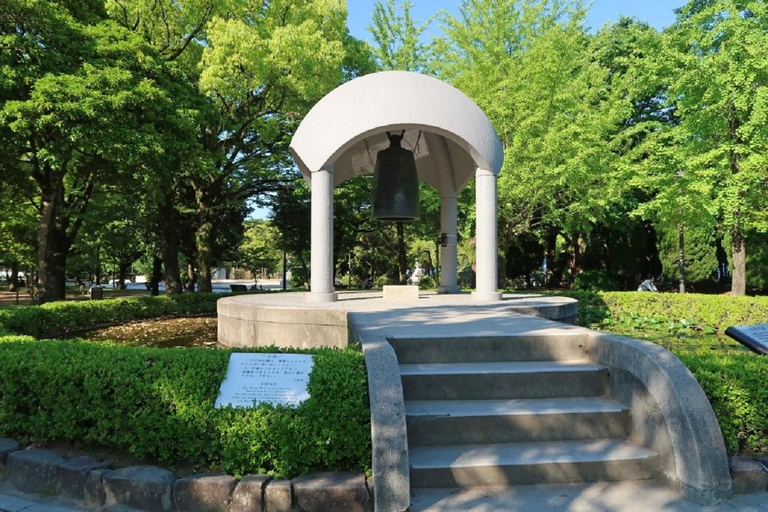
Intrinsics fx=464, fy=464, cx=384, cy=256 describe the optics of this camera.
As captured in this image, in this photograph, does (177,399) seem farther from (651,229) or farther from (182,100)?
(651,229)

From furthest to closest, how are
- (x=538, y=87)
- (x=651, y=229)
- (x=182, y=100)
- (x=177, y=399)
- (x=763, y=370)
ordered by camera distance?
(x=651, y=229) < (x=538, y=87) < (x=182, y=100) < (x=763, y=370) < (x=177, y=399)

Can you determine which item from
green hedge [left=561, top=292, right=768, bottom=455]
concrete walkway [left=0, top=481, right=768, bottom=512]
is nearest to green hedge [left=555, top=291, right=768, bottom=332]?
green hedge [left=561, top=292, right=768, bottom=455]

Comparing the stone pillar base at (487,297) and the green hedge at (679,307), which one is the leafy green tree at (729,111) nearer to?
the green hedge at (679,307)

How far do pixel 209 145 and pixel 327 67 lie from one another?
5344 millimetres

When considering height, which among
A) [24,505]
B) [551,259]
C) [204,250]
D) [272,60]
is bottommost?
[24,505]

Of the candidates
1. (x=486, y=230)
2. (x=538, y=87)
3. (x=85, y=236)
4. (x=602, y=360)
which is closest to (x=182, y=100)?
(x=486, y=230)

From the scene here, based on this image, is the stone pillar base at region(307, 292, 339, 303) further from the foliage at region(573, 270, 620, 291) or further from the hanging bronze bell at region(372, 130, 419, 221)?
the foliage at region(573, 270, 620, 291)

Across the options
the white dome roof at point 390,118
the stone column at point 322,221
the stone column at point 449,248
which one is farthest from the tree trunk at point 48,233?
the stone column at point 449,248

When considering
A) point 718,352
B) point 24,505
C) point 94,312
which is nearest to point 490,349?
point 24,505

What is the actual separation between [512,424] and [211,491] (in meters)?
2.39

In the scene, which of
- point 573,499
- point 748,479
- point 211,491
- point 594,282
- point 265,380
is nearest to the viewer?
point 211,491

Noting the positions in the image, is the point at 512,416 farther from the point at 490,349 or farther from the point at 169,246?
the point at 169,246

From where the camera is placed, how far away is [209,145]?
16.5m

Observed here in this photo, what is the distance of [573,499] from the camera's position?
3.27 m
